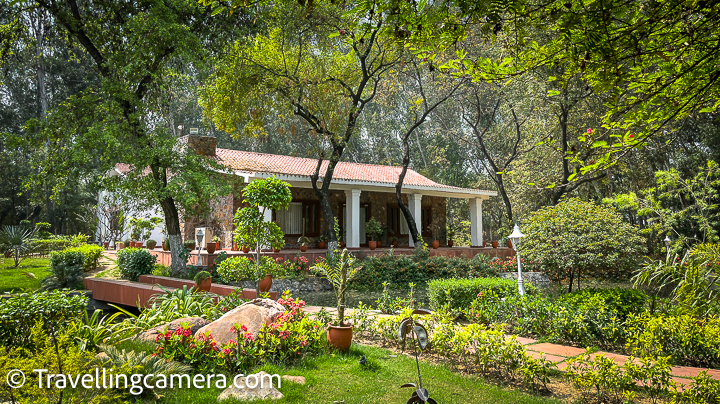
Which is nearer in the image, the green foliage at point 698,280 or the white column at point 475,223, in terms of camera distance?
the green foliage at point 698,280

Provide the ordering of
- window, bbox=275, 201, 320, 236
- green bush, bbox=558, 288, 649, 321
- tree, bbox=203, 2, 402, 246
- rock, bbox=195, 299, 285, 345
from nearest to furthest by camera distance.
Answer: rock, bbox=195, 299, 285, 345
green bush, bbox=558, 288, 649, 321
tree, bbox=203, 2, 402, 246
window, bbox=275, 201, 320, 236

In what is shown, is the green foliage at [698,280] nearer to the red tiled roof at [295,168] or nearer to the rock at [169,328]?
the rock at [169,328]

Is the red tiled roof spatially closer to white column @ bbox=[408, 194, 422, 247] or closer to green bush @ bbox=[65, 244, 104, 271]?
white column @ bbox=[408, 194, 422, 247]

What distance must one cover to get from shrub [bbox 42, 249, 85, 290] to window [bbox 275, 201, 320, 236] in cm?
725

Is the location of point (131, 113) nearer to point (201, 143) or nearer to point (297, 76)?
point (201, 143)

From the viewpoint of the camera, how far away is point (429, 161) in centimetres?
3375

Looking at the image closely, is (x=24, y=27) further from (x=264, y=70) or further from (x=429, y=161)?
(x=429, y=161)

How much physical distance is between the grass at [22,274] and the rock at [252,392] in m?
7.34

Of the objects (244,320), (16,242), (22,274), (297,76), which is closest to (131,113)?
(297,76)

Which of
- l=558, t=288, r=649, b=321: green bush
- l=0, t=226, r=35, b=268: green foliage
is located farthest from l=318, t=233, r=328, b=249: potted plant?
l=558, t=288, r=649, b=321: green bush

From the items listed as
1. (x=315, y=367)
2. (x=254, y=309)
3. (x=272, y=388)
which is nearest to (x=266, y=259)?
(x=254, y=309)

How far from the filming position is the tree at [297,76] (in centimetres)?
1305

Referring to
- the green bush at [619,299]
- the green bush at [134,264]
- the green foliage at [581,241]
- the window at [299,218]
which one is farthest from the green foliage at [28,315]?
the window at [299,218]

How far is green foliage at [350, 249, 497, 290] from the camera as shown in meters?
14.1
